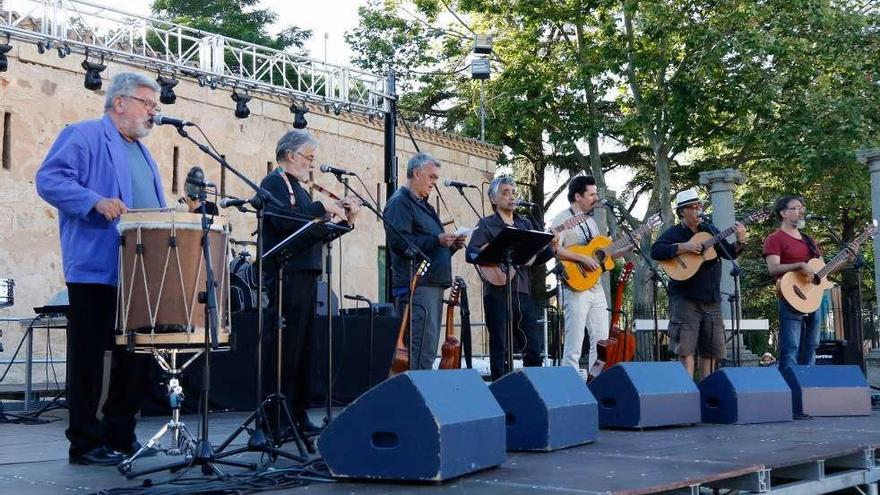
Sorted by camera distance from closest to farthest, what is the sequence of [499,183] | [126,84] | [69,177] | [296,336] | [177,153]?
[69,177], [126,84], [296,336], [499,183], [177,153]

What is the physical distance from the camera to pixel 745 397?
258 inches

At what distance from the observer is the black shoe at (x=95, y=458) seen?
4.70 metres

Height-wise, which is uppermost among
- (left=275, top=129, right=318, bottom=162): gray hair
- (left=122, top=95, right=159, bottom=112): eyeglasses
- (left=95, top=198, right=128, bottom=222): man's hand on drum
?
(left=122, top=95, right=159, bottom=112): eyeglasses

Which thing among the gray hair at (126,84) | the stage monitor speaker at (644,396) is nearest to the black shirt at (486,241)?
the stage monitor speaker at (644,396)

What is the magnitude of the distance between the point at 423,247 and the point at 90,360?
7.28ft

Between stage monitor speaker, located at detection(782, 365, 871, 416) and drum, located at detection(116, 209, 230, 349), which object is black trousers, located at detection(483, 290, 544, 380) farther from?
drum, located at detection(116, 209, 230, 349)

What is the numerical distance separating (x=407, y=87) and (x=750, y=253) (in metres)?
11.4

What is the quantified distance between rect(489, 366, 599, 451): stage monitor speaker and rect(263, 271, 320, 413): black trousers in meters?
1.08

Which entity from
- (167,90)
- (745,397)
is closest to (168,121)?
(745,397)

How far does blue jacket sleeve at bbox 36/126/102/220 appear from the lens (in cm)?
454

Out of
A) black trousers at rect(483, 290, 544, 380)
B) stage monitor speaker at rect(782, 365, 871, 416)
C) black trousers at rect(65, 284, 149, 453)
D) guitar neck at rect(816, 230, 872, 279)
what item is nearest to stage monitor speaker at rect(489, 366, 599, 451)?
black trousers at rect(483, 290, 544, 380)

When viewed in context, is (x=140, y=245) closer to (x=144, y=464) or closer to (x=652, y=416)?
(x=144, y=464)

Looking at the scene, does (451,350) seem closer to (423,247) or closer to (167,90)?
(423,247)

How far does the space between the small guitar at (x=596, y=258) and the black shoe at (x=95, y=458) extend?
3789mm
